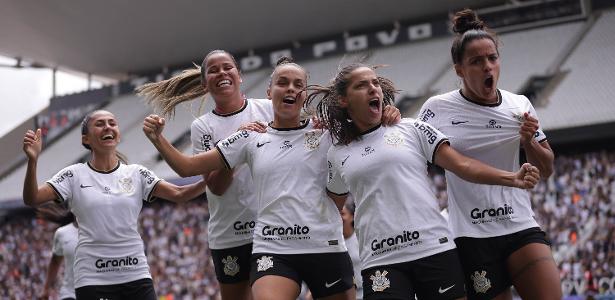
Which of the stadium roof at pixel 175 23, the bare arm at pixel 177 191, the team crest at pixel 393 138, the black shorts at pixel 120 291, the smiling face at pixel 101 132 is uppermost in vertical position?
the stadium roof at pixel 175 23

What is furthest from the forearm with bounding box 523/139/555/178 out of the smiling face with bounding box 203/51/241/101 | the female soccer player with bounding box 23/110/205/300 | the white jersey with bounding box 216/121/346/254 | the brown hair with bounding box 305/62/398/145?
the female soccer player with bounding box 23/110/205/300

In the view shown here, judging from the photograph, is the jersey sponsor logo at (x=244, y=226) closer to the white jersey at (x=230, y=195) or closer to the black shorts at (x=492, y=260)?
the white jersey at (x=230, y=195)

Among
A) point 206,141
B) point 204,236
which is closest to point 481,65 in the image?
point 206,141

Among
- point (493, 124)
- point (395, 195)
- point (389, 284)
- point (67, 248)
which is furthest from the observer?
point (67, 248)

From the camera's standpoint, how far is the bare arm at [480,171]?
4.52 m

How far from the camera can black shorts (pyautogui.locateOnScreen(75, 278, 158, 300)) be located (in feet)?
22.6

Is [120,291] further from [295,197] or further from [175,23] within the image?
[175,23]

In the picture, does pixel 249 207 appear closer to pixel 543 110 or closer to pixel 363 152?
pixel 363 152

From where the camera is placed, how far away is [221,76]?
255 inches

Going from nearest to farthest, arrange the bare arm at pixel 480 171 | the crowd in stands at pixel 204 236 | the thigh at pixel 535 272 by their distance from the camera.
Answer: the bare arm at pixel 480 171, the thigh at pixel 535 272, the crowd in stands at pixel 204 236

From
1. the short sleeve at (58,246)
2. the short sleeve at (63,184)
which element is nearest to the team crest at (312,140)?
the short sleeve at (63,184)

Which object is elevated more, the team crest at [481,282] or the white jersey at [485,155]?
the white jersey at [485,155]

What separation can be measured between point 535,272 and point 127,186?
145 inches

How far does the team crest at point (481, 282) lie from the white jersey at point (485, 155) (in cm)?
25
